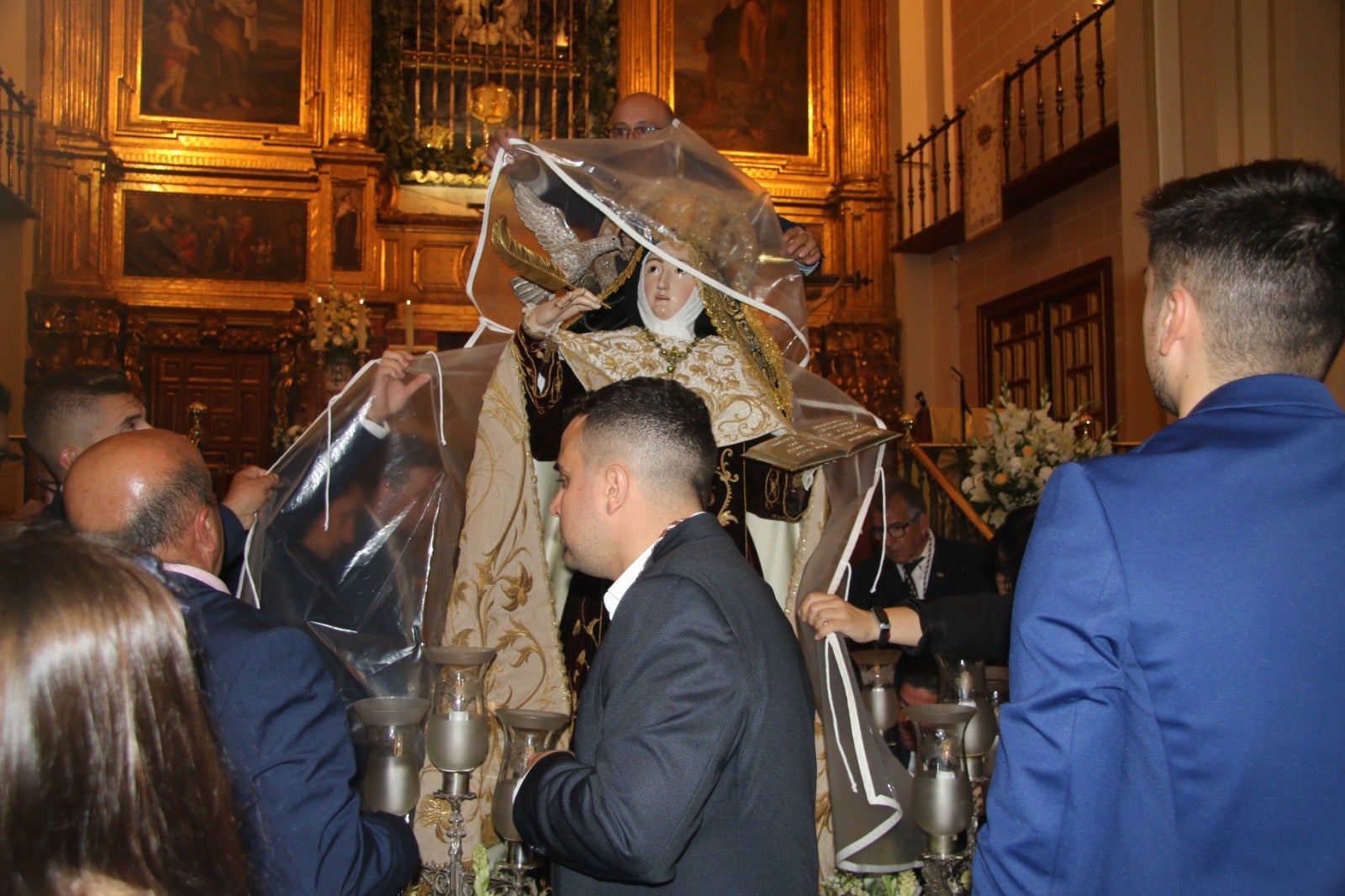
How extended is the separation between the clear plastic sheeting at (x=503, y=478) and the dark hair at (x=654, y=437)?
1.08 m

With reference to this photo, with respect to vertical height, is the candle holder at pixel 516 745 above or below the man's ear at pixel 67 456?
below

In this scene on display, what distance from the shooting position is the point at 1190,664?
1.16 meters

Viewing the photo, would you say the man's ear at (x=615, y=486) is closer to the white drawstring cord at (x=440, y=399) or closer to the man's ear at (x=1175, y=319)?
the man's ear at (x=1175, y=319)

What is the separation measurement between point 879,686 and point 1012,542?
58cm

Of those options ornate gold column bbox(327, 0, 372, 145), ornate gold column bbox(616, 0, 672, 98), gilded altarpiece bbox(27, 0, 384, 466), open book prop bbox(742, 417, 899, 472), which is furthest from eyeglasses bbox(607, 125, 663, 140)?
ornate gold column bbox(616, 0, 672, 98)

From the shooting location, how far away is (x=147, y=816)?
845mm

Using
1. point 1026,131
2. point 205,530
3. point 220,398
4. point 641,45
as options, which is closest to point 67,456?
point 205,530

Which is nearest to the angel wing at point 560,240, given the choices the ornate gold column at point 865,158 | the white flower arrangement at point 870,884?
the white flower arrangement at point 870,884

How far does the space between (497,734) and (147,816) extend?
2.01 metres

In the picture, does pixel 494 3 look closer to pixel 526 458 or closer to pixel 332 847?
pixel 526 458

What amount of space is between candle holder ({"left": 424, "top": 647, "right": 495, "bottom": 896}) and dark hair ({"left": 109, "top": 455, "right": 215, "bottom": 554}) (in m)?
0.56

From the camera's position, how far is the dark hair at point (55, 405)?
2859 millimetres

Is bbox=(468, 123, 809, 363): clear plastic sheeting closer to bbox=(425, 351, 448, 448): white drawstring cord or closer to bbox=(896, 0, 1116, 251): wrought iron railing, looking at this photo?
bbox=(425, 351, 448, 448): white drawstring cord

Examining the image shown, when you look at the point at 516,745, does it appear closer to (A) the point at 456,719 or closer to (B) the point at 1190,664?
(A) the point at 456,719
